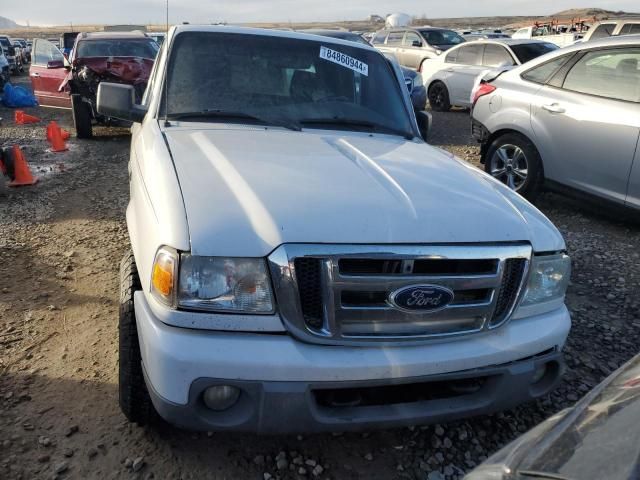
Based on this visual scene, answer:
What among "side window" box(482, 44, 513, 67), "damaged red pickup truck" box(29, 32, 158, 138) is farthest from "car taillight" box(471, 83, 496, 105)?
"side window" box(482, 44, 513, 67)

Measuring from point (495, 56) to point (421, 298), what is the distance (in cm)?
1081

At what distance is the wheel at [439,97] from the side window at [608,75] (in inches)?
275

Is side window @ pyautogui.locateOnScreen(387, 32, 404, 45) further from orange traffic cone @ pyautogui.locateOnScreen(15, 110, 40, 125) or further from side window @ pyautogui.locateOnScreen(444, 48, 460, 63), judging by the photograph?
orange traffic cone @ pyautogui.locateOnScreen(15, 110, 40, 125)

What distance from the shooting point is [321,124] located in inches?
128

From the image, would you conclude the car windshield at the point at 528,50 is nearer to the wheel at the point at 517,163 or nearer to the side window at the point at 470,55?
the side window at the point at 470,55

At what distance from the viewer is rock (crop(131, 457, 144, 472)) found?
2.27 metres

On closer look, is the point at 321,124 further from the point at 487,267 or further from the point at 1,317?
the point at 1,317

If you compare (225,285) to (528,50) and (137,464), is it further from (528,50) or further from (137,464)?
(528,50)

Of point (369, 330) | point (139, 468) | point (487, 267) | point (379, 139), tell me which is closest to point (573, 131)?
point (379, 139)

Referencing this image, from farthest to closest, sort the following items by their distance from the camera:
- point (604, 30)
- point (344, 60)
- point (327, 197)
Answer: point (604, 30), point (344, 60), point (327, 197)

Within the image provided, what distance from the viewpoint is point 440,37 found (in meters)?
15.3

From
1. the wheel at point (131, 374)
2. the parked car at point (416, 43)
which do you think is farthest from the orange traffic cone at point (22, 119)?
the wheel at point (131, 374)

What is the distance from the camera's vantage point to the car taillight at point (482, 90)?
643 centimetres

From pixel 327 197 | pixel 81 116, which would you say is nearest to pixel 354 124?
pixel 327 197
